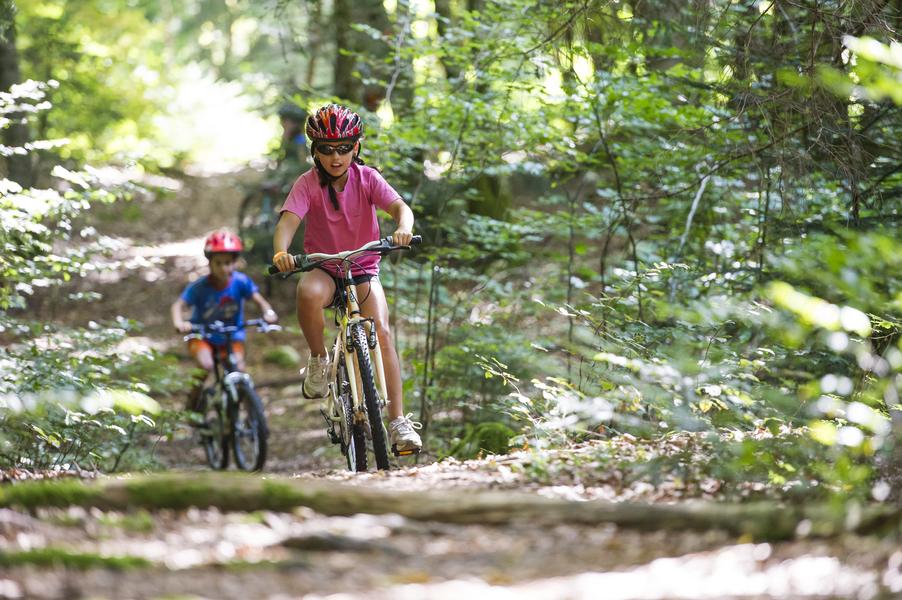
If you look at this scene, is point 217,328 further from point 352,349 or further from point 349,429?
point 352,349

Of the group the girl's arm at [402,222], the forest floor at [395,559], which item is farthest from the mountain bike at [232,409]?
the forest floor at [395,559]

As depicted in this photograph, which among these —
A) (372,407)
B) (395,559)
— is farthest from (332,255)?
(395,559)

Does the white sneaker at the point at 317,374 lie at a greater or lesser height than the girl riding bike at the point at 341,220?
lesser

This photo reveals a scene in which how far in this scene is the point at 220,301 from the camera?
8.49m

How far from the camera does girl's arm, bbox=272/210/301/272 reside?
5.24 m

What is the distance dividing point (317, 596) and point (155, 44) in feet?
89.2

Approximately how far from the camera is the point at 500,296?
9.10 metres

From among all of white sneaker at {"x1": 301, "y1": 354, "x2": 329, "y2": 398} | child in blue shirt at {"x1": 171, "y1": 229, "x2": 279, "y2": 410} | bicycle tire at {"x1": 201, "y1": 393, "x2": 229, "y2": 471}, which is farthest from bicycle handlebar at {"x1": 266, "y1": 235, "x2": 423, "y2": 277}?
bicycle tire at {"x1": 201, "y1": 393, "x2": 229, "y2": 471}

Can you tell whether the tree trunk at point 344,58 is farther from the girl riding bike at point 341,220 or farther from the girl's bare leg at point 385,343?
the girl's bare leg at point 385,343

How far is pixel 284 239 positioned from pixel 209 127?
25578 mm

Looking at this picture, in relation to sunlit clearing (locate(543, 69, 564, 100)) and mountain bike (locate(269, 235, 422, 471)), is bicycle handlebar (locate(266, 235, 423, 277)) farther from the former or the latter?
sunlit clearing (locate(543, 69, 564, 100))

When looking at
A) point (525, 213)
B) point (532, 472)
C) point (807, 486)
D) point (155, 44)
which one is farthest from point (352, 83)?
point (155, 44)

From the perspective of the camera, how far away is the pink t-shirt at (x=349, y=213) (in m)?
5.73

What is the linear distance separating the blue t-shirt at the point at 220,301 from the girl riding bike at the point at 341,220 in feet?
9.39
